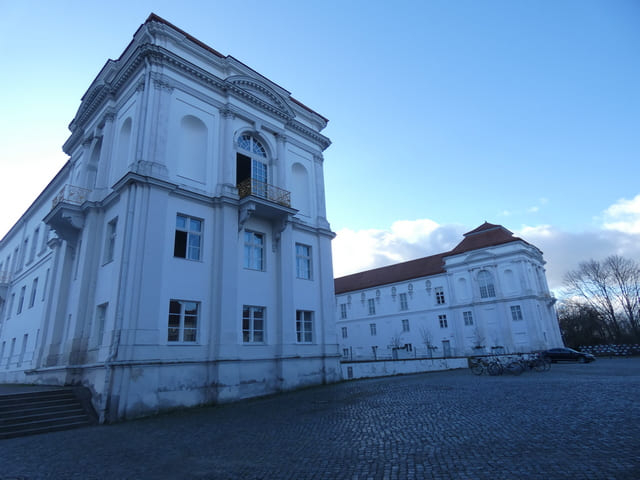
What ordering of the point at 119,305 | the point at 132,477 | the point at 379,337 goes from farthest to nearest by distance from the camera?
the point at 379,337
the point at 119,305
the point at 132,477

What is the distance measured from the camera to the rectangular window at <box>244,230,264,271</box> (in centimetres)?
1767

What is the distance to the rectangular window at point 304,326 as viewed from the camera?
61.8ft

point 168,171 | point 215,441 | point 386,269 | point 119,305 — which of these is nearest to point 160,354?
point 119,305

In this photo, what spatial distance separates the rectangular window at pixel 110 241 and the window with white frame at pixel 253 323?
592cm

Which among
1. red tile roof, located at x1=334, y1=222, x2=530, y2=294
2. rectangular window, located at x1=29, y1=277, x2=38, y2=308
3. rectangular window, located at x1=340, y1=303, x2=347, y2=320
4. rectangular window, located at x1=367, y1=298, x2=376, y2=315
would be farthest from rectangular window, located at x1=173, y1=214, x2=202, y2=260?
rectangular window, located at x1=340, y1=303, x2=347, y2=320

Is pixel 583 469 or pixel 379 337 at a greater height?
pixel 379 337

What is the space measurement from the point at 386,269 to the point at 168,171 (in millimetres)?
49872

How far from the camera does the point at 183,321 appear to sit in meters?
14.6

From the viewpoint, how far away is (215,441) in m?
8.16

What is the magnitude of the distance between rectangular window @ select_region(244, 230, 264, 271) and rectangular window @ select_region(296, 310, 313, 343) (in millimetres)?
3304

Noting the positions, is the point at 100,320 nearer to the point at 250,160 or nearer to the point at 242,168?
the point at 242,168

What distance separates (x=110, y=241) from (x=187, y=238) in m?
3.31

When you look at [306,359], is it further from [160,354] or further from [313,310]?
Answer: [160,354]

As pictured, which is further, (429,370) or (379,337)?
(379,337)
